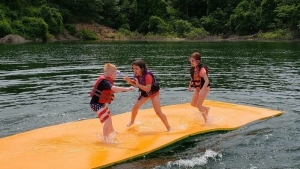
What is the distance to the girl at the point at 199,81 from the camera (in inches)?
394

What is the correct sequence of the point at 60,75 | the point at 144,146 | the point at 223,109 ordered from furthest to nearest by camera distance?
the point at 60,75 < the point at 223,109 < the point at 144,146

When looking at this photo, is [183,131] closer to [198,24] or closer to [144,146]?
[144,146]

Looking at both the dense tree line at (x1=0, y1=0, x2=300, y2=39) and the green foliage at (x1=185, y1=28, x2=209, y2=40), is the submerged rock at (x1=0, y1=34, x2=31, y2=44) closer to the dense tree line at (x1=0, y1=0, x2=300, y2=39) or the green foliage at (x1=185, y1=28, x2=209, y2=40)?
the dense tree line at (x1=0, y1=0, x2=300, y2=39)

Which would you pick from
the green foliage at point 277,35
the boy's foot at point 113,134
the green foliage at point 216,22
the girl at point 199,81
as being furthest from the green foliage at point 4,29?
the boy's foot at point 113,134

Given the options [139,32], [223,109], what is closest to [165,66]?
[223,109]

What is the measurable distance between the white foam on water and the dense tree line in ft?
195

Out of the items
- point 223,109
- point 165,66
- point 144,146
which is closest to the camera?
point 144,146

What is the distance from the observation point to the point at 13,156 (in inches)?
296

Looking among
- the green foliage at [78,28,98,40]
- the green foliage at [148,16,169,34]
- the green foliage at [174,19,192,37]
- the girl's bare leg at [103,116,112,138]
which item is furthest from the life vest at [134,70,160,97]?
the green foliage at [174,19,192,37]

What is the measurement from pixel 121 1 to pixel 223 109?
263 ft

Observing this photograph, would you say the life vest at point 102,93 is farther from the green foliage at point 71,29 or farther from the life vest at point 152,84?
the green foliage at point 71,29

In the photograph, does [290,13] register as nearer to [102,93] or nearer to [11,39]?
[11,39]

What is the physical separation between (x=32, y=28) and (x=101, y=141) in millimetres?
61184

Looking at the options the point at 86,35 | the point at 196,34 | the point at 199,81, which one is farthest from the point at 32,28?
the point at 199,81
